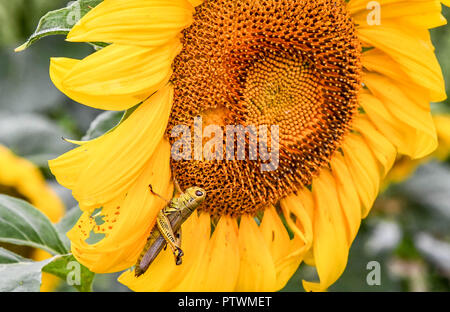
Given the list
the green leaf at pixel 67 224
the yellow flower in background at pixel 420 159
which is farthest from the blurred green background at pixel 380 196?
the green leaf at pixel 67 224

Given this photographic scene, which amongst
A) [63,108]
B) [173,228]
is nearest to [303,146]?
[173,228]

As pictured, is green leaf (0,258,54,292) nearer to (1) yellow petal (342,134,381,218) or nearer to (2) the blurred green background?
(1) yellow petal (342,134,381,218)

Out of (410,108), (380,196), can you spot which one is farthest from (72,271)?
(380,196)

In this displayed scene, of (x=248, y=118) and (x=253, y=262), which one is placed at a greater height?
(x=248, y=118)

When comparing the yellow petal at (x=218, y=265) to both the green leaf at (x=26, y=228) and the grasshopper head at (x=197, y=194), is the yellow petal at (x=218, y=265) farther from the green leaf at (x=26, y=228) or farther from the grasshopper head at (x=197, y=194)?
the green leaf at (x=26, y=228)

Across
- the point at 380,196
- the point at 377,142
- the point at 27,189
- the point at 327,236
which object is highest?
the point at 377,142

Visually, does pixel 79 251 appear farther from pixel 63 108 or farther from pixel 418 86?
pixel 63 108

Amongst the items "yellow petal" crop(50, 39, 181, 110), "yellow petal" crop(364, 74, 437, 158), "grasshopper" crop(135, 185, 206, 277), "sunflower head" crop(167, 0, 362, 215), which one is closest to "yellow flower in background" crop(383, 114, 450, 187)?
"yellow petal" crop(364, 74, 437, 158)

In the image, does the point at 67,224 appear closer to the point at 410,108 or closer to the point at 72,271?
the point at 72,271
